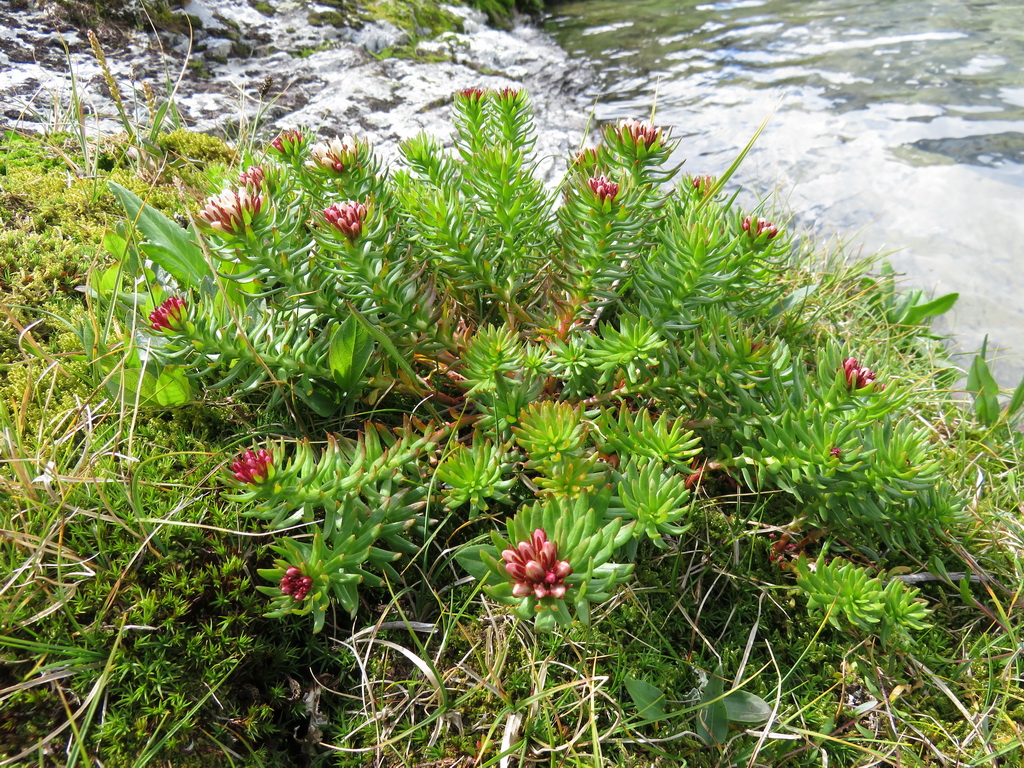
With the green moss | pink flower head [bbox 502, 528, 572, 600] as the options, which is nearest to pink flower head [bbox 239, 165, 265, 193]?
pink flower head [bbox 502, 528, 572, 600]

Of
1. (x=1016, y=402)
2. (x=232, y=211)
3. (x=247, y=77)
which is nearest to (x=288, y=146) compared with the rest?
(x=232, y=211)

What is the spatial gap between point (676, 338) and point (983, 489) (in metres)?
1.58

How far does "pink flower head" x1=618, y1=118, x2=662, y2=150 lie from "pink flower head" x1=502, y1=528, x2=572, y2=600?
174cm

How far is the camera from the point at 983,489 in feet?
8.73

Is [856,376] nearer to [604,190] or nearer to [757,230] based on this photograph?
[757,230]

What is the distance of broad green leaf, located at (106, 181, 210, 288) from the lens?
101 inches

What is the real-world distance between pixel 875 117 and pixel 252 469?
20.6ft

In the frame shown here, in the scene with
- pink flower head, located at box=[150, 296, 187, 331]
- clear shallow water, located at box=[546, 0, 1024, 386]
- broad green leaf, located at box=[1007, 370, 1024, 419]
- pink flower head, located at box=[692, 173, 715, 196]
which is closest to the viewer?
pink flower head, located at box=[150, 296, 187, 331]

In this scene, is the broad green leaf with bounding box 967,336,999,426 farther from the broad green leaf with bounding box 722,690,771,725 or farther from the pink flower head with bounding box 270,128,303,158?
the pink flower head with bounding box 270,128,303,158

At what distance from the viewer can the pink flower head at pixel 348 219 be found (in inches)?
82.7

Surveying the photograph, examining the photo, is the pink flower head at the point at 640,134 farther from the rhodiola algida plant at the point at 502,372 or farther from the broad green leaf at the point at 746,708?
the broad green leaf at the point at 746,708

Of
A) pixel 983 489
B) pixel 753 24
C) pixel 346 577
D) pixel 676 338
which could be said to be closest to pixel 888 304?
pixel 983 489

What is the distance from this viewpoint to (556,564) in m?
1.59

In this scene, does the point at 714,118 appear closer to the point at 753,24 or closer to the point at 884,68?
the point at 884,68
